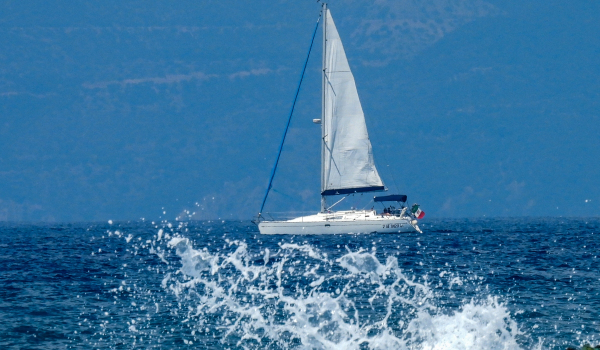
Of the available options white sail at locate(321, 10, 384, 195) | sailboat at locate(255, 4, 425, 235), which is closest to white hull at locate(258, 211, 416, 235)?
sailboat at locate(255, 4, 425, 235)

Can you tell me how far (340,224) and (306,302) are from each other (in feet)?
108

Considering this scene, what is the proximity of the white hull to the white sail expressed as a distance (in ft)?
10.9

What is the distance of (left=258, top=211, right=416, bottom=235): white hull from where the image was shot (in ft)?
196

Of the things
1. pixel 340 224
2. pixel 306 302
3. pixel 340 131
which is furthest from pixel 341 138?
pixel 306 302

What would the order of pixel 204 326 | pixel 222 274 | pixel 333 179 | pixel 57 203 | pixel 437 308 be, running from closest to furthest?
1. pixel 204 326
2. pixel 437 308
3. pixel 222 274
4. pixel 333 179
5. pixel 57 203


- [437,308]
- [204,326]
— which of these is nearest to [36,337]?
[204,326]

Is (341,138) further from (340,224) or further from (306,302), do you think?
(306,302)

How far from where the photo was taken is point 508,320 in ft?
79.3

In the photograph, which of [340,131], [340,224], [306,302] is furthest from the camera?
[340,131]

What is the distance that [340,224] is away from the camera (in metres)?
59.8

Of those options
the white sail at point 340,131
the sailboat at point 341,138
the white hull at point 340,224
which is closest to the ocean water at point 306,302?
the white hull at point 340,224

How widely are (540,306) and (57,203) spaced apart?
177 m

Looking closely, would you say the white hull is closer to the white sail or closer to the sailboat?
the sailboat

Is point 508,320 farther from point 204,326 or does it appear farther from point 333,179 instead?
point 333,179
